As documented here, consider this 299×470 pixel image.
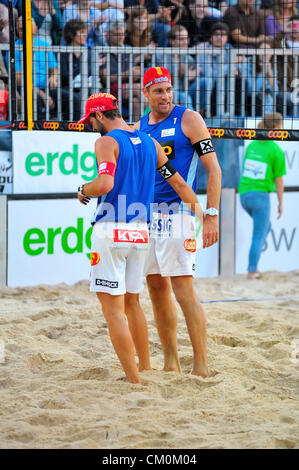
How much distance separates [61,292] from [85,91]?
8.08 feet

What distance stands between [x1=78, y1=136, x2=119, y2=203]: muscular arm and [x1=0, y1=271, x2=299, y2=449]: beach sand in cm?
121

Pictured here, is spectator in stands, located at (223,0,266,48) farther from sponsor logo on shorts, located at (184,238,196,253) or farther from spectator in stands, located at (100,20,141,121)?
sponsor logo on shorts, located at (184,238,196,253)

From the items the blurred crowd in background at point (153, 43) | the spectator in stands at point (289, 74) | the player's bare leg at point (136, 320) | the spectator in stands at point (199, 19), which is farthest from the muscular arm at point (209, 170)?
the spectator in stands at point (199, 19)

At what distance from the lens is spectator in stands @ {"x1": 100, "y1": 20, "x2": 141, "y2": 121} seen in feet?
27.6

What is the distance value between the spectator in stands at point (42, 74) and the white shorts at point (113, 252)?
4103mm

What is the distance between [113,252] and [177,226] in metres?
0.60

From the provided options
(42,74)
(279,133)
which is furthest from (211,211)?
(42,74)

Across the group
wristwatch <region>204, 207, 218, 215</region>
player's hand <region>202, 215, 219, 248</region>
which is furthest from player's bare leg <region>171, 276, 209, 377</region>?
wristwatch <region>204, 207, 218, 215</region>

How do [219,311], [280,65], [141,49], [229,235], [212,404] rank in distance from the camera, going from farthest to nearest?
[280,65] → [229,235] → [141,49] → [219,311] → [212,404]

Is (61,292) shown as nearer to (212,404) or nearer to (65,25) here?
(65,25)

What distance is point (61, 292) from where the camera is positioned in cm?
766

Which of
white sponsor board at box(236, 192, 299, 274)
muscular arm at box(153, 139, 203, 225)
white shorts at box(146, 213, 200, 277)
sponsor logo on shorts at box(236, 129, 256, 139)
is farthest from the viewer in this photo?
white sponsor board at box(236, 192, 299, 274)

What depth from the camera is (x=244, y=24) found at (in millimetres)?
9219

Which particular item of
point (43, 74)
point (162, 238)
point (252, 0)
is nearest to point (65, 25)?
point (43, 74)
